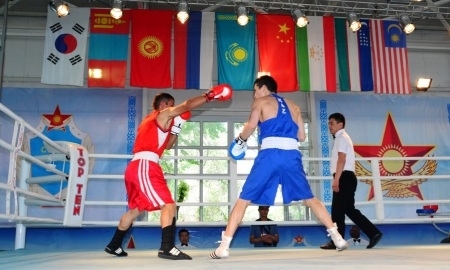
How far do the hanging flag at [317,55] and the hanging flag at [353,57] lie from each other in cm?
24

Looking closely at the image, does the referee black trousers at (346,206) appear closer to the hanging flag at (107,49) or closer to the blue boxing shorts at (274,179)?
the blue boxing shorts at (274,179)

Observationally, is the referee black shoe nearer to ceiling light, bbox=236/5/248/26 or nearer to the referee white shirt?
the referee white shirt

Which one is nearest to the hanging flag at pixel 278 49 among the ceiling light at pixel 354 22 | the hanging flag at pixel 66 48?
the ceiling light at pixel 354 22

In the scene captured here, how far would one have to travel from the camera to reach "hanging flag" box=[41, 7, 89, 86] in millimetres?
7723

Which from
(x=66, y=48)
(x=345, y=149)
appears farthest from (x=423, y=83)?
(x=66, y=48)

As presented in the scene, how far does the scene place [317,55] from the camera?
8.22 metres

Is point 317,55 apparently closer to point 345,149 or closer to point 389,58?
point 389,58

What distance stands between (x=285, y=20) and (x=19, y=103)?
16.9 ft

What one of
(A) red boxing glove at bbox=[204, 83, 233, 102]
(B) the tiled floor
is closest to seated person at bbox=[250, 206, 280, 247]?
(B) the tiled floor

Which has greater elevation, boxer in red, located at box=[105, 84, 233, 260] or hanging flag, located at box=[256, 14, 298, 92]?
hanging flag, located at box=[256, 14, 298, 92]

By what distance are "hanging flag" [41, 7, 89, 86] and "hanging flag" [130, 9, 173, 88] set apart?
83 centimetres

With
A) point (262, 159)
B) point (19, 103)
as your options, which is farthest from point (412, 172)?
point (19, 103)

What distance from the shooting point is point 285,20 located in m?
8.26

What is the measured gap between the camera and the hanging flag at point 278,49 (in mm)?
8023
